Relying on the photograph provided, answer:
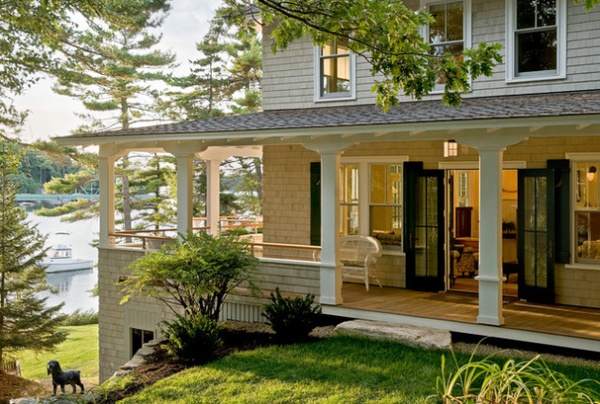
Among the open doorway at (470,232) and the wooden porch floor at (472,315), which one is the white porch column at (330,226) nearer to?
the wooden porch floor at (472,315)

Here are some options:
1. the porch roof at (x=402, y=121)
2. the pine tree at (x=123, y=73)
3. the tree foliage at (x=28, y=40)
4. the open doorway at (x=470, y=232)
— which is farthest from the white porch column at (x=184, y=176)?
the pine tree at (x=123, y=73)

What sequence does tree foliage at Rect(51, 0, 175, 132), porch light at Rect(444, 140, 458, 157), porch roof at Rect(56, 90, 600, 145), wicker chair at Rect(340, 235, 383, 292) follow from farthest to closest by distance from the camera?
tree foliage at Rect(51, 0, 175, 132)
wicker chair at Rect(340, 235, 383, 292)
porch light at Rect(444, 140, 458, 157)
porch roof at Rect(56, 90, 600, 145)

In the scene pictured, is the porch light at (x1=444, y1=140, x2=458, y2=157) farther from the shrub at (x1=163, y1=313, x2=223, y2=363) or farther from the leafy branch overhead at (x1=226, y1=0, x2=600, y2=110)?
the shrub at (x1=163, y1=313, x2=223, y2=363)

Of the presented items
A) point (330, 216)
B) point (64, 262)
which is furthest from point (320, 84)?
point (64, 262)

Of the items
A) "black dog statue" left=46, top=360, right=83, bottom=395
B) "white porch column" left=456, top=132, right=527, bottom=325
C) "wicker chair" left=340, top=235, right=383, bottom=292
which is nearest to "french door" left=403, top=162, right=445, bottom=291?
"wicker chair" left=340, top=235, right=383, bottom=292

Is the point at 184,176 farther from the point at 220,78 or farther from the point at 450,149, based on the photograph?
the point at 220,78

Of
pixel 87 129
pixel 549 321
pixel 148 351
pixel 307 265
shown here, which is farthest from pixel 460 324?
pixel 87 129

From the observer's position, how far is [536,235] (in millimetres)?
11742

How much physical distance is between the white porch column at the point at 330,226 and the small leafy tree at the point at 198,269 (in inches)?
46.3

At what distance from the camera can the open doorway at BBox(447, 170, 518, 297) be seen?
13.1m

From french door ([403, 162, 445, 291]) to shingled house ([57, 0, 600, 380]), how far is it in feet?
0.08

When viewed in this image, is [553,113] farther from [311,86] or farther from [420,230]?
[311,86]

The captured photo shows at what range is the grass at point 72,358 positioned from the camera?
27.7m

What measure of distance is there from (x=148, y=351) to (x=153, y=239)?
310 centimetres
